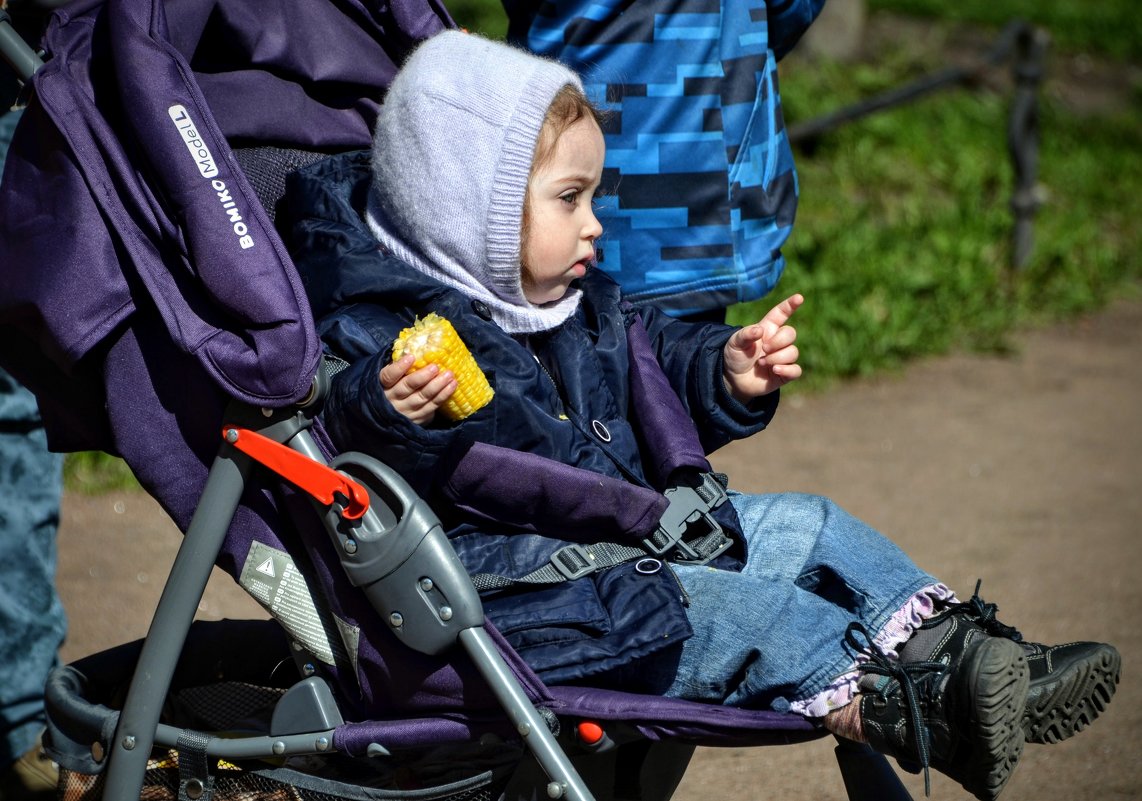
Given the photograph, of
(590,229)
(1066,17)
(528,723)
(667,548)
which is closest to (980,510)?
(667,548)

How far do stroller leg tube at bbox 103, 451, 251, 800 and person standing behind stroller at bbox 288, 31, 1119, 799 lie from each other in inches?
7.6

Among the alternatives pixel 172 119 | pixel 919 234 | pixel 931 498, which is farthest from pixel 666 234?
pixel 919 234

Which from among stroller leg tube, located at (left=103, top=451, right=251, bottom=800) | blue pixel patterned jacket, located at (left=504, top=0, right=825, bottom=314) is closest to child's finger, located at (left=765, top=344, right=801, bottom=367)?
blue pixel patterned jacket, located at (left=504, top=0, right=825, bottom=314)

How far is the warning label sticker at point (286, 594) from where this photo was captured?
2150 mm

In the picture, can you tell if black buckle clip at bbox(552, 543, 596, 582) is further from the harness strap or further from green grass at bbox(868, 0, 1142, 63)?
green grass at bbox(868, 0, 1142, 63)

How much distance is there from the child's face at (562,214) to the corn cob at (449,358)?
1.07ft

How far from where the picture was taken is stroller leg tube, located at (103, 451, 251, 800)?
6.77 ft

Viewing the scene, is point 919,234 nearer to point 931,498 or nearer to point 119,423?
point 931,498

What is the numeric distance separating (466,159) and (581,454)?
1.72ft

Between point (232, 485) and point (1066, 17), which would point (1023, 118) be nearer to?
point (1066, 17)

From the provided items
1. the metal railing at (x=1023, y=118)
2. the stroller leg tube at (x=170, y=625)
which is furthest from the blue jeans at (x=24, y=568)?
the metal railing at (x=1023, y=118)

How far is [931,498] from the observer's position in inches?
181

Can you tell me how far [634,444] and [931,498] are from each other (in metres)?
2.44

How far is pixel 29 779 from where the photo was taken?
125 inches
